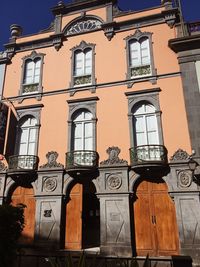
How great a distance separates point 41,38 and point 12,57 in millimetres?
2262

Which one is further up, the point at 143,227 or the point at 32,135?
the point at 32,135

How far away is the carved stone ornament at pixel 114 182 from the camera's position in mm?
12780

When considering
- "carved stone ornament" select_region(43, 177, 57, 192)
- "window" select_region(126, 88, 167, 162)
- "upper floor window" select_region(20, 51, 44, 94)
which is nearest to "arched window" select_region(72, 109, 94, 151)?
"carved stone ornament" select_region(43, 177, 57, 192)

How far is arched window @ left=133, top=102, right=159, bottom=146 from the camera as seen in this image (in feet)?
44.3

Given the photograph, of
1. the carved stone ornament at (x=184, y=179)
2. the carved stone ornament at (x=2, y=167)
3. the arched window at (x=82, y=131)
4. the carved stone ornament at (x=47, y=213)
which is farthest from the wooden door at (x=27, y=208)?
the carved stone ornament at (x=184, y=179)

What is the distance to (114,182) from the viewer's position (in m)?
12.9

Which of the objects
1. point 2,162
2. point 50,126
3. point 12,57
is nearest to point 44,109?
point 50,126

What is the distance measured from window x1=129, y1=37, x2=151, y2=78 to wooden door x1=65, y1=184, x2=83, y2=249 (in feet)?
22.5

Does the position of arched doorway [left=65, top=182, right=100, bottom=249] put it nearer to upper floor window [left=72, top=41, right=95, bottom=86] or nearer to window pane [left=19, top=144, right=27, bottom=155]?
window pane [left=19, top=144, right=27, bottom=155]

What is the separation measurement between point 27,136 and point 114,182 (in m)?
5.78

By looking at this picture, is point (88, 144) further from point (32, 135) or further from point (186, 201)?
point (186, 201)

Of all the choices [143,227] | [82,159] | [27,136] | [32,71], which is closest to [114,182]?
[82,159]

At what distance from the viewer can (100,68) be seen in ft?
50.9

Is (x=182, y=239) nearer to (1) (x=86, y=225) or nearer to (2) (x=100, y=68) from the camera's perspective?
(1) (x=86, y=225)
